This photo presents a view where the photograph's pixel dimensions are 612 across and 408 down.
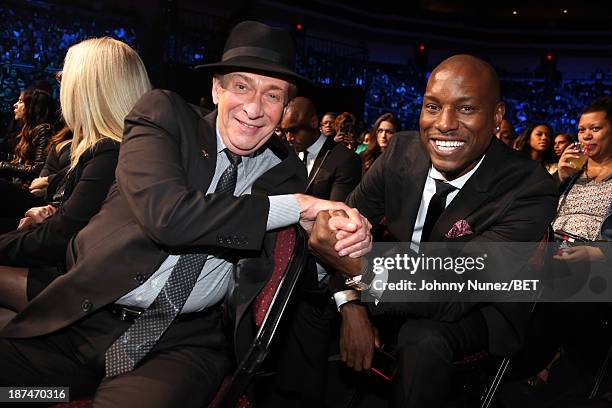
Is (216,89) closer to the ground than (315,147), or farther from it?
farther from it

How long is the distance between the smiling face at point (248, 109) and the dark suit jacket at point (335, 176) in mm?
2993

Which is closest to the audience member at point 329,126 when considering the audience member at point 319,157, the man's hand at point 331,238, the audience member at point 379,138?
the audience member at point 379,138

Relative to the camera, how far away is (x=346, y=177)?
17.4ft

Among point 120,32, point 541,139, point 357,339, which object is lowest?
point 357,339

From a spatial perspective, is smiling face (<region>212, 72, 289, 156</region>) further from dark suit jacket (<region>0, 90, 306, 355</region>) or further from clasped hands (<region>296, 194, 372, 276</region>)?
clasped hands (<region>296, 194, 372, 276</region>)

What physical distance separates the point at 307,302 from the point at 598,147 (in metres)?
2.71

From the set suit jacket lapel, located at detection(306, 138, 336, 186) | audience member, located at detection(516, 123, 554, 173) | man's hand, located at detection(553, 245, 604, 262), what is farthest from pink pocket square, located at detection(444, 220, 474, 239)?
audience member, located at detection(516, 123, 554, 173)

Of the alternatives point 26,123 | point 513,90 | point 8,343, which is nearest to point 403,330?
point 8,343

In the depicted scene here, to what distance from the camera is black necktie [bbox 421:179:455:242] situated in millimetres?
2943

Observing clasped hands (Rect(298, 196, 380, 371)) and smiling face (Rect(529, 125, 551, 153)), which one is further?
smiling face (Rect(529, 125, 551, 153))

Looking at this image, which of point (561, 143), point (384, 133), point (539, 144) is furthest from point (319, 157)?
point (561, 143)

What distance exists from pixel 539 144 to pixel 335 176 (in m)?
3.50

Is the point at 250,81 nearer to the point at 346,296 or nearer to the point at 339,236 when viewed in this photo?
the point at 339,236

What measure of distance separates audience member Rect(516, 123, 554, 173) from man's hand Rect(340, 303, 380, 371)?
5.54 meters
